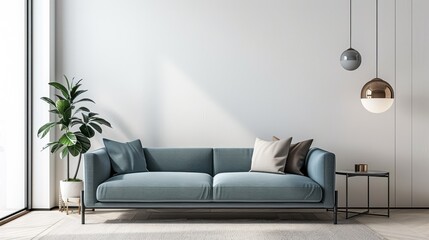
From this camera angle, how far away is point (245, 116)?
7.02 meters

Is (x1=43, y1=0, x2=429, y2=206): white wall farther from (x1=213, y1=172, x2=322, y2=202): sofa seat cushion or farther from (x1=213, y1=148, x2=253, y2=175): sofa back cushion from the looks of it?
(x1=213, y1=172, x2=322, y2=202): sofa seat cushion

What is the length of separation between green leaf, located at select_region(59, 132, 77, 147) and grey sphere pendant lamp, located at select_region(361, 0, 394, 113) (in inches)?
115

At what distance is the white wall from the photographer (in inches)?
275

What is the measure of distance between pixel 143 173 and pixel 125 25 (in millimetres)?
1776

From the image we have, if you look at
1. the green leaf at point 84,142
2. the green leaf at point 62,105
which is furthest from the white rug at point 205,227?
the green leaf at point 62,105

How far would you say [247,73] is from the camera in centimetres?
702

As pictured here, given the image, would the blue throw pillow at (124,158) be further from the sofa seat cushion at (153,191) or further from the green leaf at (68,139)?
the sofa seat cushion at (153,191)

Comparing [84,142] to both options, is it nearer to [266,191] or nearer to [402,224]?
[266,191]

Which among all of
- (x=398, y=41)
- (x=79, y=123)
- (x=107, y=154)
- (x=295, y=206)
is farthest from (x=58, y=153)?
(x=398, y=41)

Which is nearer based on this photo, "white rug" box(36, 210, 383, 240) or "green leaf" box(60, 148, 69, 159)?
"white rug" box(36, 210, 383, 240)

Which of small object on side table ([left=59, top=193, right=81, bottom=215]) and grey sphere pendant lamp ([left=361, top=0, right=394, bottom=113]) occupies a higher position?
grey sphere pendant lamp ([left=361, top=0, right=394, bottom=113])

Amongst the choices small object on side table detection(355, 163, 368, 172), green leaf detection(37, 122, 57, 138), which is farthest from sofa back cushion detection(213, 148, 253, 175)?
green leaf detection(37, 122, 57, 138)

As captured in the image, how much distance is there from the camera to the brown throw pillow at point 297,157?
248 inches

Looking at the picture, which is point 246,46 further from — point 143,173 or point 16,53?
point 16,53
